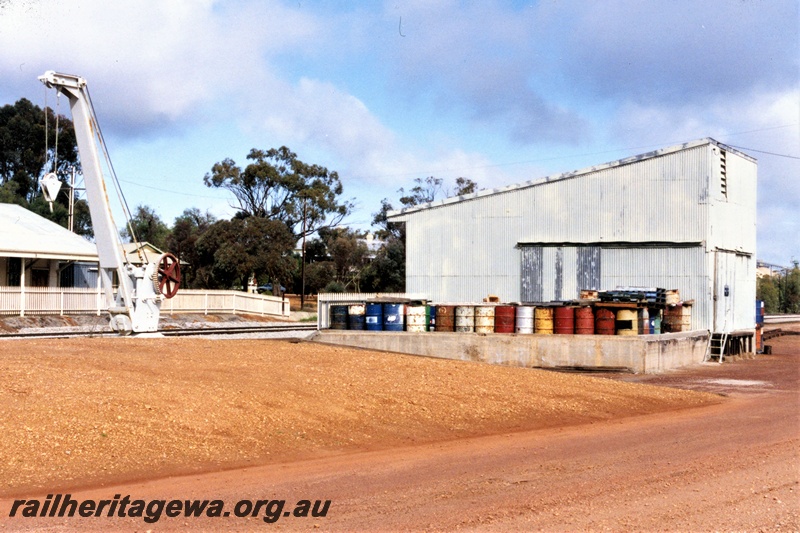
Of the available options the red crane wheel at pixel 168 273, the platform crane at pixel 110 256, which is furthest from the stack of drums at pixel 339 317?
the platform crane at pixel 110 256

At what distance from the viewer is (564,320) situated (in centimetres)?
2653

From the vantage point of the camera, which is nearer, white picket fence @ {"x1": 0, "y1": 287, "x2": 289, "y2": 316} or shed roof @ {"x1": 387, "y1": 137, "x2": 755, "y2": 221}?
shed roof @ {"x1": 387, "y1": 137, "x2": 755, "y2": 221}

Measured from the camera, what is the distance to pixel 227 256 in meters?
65.9

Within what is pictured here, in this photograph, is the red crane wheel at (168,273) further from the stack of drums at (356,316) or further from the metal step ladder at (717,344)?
the metal step ladder at (717,344)

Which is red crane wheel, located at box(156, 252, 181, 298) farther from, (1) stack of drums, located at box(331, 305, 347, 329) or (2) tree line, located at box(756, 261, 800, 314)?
(2) tree line, located at box(756, 261, 800, 314)

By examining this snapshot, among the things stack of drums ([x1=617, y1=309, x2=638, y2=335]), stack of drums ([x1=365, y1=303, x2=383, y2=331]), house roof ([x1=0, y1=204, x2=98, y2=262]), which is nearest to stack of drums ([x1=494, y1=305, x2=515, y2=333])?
stack of drums ([x1=617, y1=309, x2=638, y2=335])

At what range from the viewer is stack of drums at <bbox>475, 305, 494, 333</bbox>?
89.2ft

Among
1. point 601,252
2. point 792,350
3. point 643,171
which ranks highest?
point 643,171

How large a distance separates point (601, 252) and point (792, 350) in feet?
40.6

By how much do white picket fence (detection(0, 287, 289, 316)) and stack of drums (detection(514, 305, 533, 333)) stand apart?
20368mm

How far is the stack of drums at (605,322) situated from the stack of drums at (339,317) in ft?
25.5

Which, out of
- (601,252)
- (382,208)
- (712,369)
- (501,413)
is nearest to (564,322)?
(712,369)

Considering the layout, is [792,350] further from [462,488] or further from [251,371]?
[462,488]

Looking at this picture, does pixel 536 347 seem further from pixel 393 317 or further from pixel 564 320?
pixel 393 317
